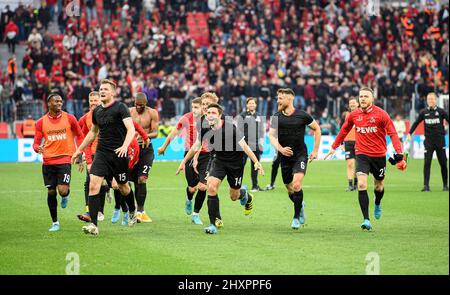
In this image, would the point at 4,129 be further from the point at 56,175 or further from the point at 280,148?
the point at 280,148

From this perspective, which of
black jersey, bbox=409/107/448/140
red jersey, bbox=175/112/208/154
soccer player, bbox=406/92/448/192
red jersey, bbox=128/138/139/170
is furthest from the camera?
black jersey, bbox=409/107/448/140

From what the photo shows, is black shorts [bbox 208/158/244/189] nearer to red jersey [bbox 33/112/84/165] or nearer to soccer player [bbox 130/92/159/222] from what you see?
soccer player [bbox 130/92/159/222]

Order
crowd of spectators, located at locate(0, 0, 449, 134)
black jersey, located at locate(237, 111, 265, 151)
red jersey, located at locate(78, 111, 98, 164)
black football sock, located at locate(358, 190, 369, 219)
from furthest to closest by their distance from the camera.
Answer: crowd of spectators, located at locate(0, 0, 449, 134) < black jersey, located at locate(237, 111, 265, 151) < red jersey, located at locate(78, 111, 98, 164) < black football sock, located at locate(358, 190, 369, 219)

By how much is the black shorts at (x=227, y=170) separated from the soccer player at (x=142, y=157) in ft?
5.99

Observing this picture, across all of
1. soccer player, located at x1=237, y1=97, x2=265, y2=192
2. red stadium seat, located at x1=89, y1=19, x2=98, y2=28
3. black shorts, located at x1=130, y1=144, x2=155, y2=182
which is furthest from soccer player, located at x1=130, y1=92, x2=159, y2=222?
red stadium seat, located at x1=89, y1=19, x2=98, y2=28

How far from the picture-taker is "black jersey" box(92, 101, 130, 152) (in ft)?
44.9

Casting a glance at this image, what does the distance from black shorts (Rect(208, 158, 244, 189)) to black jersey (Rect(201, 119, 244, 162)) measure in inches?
2.6

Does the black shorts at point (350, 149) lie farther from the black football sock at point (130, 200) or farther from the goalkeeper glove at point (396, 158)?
the black football sock at point (130, 200)

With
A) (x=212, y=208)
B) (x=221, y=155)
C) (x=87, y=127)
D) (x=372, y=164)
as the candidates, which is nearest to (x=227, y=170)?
(x=221, y=155)

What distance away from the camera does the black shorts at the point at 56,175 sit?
14367 millimetres

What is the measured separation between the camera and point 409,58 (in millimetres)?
40625

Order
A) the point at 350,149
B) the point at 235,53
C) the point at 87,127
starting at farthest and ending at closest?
the point at 235,53
the point at 350,149
the point at 87,127

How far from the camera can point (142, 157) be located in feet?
51.3

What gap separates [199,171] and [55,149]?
267 centimetres
